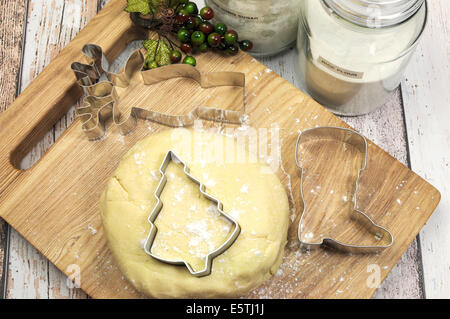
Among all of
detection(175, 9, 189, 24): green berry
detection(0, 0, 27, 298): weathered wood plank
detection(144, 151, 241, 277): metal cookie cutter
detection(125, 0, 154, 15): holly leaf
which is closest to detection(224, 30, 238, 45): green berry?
detection(175, 9, 189, 24): green berry

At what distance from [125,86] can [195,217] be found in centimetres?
48

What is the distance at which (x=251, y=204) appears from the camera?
3.73 feet

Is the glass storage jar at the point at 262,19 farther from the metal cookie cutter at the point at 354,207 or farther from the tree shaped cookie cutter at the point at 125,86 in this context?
the metal cookie cutter at the point at 354,207

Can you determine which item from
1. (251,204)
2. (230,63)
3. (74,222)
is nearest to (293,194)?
(251,204)

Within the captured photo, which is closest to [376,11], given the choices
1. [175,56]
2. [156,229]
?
[175,56]

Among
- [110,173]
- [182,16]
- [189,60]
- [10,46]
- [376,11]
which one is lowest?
Answer: [110,173]

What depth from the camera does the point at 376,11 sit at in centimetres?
109

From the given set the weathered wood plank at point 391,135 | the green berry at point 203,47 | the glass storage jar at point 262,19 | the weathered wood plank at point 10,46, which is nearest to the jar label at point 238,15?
the glass storage jar at point 262,19

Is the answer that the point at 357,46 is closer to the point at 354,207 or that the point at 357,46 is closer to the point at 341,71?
the point at 341,71

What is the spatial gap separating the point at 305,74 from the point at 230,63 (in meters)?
0.21

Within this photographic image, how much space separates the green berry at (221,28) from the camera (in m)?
1.32

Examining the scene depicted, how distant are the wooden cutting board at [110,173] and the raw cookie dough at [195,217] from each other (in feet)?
0.31

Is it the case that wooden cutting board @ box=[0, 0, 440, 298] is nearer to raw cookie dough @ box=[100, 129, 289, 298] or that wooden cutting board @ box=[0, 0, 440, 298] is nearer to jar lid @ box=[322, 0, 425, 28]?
raw cookie dough @ box=[100, 129, 289, 298]
